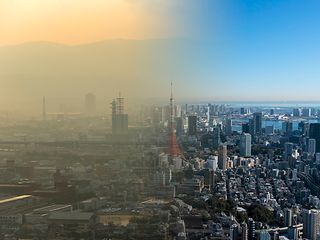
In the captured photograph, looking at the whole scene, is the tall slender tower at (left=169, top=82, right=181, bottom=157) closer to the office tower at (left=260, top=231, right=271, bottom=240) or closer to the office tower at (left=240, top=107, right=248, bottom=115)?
the office tower at (left=260, top=231, right=271, bottom=240)

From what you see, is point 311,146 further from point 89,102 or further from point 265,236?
point 89,102

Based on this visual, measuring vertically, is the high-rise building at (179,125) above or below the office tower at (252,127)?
above

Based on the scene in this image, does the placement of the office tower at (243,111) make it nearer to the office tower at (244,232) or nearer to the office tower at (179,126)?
the office tower at (179,126)

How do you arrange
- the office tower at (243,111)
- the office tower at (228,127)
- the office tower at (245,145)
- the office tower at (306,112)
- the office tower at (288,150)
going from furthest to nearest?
the office tower at (306,112) < the office tower at (243,111) < the office tower at (228,127) < the office tower at (245,145) < the office tower at (288,150)

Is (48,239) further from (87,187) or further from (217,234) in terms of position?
(217,234)

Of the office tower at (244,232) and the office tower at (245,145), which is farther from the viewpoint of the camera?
the office tower at (245,145)

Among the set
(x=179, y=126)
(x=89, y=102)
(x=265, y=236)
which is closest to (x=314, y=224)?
(x=265, y=236)

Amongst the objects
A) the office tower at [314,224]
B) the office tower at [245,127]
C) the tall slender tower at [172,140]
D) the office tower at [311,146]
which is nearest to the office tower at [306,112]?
the office tower at [245,127]

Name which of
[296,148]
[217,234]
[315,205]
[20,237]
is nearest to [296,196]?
[315,205]
